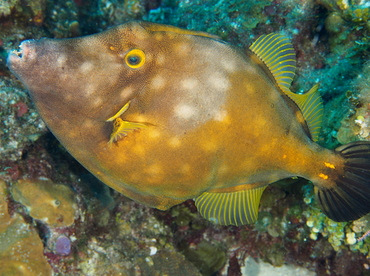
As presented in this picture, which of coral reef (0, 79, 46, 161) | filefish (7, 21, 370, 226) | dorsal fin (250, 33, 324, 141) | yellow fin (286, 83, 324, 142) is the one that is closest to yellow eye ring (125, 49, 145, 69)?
filefish (7, 21, 370, 226)

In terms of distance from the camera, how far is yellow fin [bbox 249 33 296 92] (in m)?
2.34

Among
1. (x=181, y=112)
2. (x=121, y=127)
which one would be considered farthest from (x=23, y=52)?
(x=181, y=112)

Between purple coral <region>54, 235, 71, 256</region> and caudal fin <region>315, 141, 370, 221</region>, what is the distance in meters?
2.81

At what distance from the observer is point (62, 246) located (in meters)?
3.07

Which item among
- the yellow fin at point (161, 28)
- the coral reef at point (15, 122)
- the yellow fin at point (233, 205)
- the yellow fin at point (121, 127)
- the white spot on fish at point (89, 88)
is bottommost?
the coral reef at point (15, 122)

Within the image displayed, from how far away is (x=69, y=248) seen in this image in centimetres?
309

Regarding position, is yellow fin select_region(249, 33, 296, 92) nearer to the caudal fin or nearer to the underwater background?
the caudal fin

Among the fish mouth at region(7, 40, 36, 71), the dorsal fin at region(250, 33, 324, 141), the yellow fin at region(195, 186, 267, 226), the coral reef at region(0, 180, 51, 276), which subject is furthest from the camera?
the coral reef at region(0, 180, 51, 276)

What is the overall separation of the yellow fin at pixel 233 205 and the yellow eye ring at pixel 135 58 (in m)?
1.39

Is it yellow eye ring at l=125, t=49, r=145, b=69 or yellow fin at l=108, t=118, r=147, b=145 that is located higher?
yellow eye ring at l=125, t=49, r=145, b=69

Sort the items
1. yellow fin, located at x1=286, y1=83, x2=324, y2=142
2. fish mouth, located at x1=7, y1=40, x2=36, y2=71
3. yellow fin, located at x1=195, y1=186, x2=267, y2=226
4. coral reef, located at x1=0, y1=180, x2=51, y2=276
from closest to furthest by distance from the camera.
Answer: fish mouth, located at x1=7, y1=40, x2=36, y2=71 < yellow fin, located at x1=286, y1=83, x2=324, y2=142 < yellow fin, located at x1=195, y1=186, x2=267, y2=226 < coral reef, located at x1=0, y1=180, x2=51, y2=276

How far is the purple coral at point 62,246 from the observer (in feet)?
10.0

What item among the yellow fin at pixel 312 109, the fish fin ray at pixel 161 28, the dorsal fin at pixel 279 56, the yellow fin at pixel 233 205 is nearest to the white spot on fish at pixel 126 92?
the fish fin ray at pixel 161 28

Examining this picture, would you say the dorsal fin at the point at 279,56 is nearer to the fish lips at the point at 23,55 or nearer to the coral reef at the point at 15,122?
the fish lips at the point at 23,55
